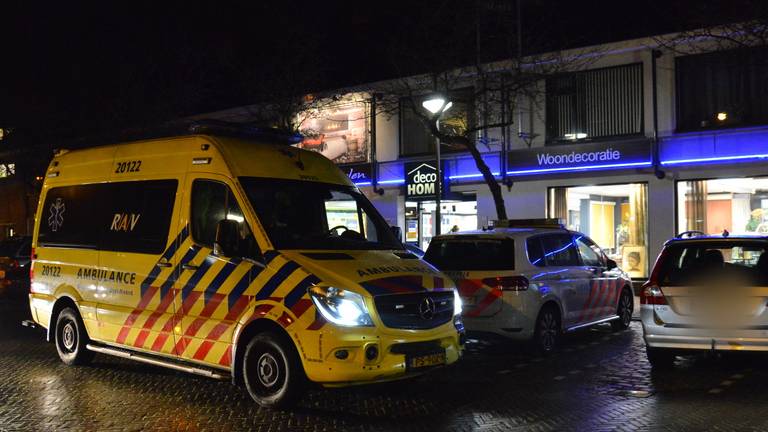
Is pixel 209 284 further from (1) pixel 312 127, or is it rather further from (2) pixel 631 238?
(1) pixel 312 127

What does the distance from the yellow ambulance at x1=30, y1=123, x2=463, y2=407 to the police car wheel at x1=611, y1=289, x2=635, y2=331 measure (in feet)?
19.7

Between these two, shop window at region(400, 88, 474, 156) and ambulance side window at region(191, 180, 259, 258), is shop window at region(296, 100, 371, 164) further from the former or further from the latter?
ambulance side window at region(191, 180, 259, 258)

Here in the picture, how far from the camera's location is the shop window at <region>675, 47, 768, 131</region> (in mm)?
16516

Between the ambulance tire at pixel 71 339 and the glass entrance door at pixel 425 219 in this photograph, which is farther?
the glass entrance door at pixel 425 219

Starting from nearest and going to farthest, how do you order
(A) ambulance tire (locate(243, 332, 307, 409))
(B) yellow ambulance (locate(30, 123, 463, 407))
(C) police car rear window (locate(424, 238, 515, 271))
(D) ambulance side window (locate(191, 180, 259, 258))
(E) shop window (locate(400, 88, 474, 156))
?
1. (B) yellow ambulance (locate(30, 123, 463, 407))
2. (A) ambulance tire (locate(243, 332, 307, 409))
3. (D) ambulance side window (locate(191, 180, 259, 258))
4. (C) police car rear window (locate(424, 238, 515, 271))
5. (E) shop window (locate(400, 88, 474, 156))

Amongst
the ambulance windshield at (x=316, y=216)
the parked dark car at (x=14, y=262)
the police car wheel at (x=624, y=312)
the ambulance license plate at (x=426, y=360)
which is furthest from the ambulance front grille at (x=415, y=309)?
the parked dark car at (x=14, y=262)

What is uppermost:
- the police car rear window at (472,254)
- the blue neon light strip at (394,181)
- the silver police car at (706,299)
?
the blue neon light strip at (394,181)

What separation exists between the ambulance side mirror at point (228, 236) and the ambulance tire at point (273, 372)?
883 mm

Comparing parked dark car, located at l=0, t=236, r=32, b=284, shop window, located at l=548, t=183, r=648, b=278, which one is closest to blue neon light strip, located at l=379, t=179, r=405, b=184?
shop window, located at l=548, t=183, r=648, b=278

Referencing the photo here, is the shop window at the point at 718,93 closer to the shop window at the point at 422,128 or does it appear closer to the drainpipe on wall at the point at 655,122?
the drainpipe on wall at the point at 655,122

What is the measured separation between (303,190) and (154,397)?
272 cm

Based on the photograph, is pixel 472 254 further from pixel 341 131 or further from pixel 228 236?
pixel 341 131

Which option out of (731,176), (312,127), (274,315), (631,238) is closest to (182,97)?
(312,127)

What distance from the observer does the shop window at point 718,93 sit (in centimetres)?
1652
